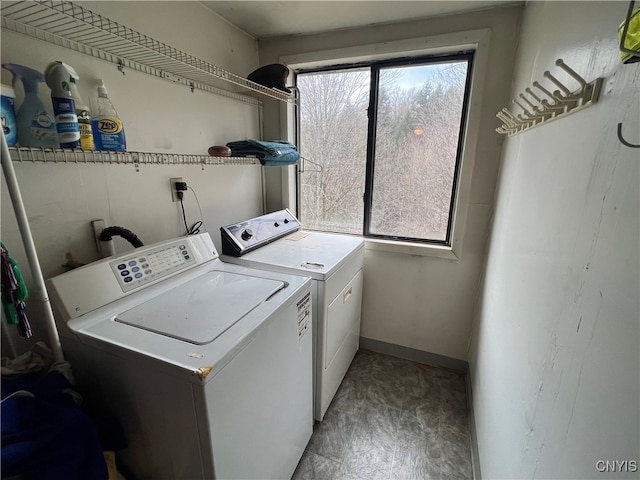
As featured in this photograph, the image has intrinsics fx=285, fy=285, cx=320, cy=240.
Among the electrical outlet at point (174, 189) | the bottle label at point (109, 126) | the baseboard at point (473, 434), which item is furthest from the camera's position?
the electrical outlet at point (174, 189)

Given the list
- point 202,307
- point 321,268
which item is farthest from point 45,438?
point 321,268

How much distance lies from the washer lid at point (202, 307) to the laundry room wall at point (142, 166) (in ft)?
1.45

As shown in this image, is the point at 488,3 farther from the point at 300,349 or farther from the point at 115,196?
the point at 115,196

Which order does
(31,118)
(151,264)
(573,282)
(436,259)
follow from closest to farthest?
(573,282)
(31,118)
(151,264)
(436,259)

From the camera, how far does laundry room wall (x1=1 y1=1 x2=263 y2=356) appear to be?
1.10 metres

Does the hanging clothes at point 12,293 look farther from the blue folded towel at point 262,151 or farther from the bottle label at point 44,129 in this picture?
the blue folded towel at point 262,151

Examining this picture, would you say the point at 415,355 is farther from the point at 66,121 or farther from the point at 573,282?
the point at 66,121

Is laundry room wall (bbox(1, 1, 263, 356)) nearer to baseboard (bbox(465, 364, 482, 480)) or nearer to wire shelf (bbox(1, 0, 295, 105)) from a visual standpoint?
wire shelf (bbox(1, 0, 295, 105))

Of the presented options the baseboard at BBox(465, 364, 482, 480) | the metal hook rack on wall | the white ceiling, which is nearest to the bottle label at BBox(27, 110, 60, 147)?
the white ceiling

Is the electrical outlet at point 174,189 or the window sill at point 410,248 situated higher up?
the electrical outlet at point 174,189

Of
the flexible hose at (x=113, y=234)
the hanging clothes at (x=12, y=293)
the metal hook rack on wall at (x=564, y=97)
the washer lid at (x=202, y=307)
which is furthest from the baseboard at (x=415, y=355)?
the hanging clothes at (x=12, y=293)

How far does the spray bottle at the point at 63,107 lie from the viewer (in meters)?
0.93

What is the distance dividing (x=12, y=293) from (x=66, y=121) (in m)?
0.56

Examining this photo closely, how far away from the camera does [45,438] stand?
0.73 m
